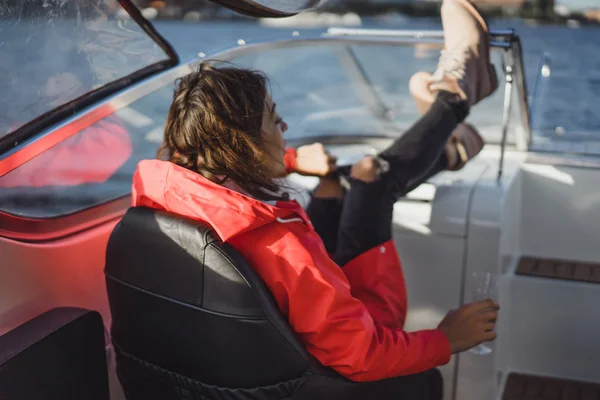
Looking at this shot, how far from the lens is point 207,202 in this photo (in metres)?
1.19

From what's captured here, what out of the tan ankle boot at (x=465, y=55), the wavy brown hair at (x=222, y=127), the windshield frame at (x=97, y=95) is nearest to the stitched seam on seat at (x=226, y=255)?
the wavy brown hair at (x=222, y=127)

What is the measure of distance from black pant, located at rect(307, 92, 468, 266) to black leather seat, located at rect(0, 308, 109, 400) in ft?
1.88

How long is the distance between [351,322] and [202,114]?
42 cm

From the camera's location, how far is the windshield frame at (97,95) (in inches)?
55.6

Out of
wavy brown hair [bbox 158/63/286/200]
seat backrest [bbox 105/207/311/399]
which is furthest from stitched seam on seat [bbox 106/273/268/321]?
wavy brown hair [bbox 158/63/286/200]

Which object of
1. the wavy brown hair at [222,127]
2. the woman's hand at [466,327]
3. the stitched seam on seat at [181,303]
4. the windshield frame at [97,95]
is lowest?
the woman's hand at [466,327]

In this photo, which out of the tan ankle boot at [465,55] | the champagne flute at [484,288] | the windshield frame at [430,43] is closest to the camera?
the champagne flute at [484,288]

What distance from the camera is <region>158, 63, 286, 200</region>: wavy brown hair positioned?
124cm

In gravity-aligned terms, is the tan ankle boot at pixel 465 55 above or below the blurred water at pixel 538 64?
above

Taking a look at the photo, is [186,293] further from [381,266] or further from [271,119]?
[381,266]

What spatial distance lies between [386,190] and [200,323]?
27.2 inches

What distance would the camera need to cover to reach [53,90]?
5.04 feet

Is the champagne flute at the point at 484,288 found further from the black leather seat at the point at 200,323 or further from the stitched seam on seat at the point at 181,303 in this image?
the stitched seam on seat at the point at 181,303

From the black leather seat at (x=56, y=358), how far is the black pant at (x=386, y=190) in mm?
572
